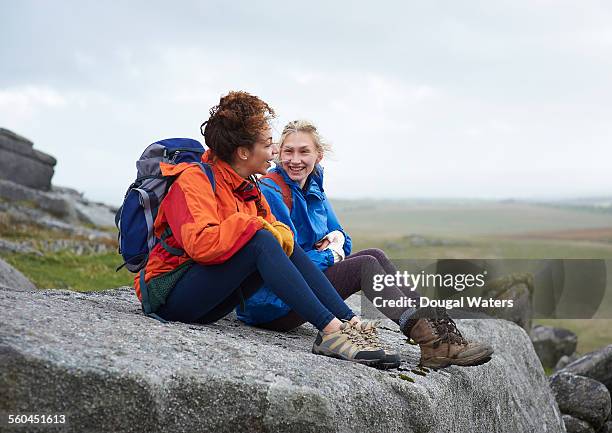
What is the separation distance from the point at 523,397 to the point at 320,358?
13.3 feet

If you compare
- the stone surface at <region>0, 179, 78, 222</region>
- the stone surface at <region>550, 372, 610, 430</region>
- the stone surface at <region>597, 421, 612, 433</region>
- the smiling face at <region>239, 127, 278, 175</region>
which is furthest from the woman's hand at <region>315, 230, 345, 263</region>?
the stone surface at <region>0, 179, 78, 222</region>

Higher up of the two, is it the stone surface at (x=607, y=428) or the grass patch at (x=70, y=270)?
the stone surface at (x=607, y=428)

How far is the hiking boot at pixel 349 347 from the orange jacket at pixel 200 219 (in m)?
1.19

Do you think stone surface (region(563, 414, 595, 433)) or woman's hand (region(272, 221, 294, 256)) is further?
stone surface (region(563, 414, 595, 433))

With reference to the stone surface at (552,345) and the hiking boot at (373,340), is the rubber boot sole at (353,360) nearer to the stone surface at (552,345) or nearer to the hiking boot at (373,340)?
the hiking boot at (373,340)

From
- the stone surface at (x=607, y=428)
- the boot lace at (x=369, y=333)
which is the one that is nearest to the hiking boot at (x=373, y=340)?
the boot lace at (x=369, y=333)

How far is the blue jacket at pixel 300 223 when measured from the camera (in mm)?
7129

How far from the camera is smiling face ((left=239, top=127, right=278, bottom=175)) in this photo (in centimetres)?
638

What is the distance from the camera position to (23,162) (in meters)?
45.7

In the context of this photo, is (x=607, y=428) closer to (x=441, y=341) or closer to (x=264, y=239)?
(x=441, y=341)

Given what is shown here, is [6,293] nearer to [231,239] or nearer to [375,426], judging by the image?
[231,239]

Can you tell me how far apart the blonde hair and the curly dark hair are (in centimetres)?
149

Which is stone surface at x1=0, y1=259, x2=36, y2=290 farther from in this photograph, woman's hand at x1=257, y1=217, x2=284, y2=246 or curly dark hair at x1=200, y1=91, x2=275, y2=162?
woman's hand at x1=257, y1=217, x2=284, y2=246

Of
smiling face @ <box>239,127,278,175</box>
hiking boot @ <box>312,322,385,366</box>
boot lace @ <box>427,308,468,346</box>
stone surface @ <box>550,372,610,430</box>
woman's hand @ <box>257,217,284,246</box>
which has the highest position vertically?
smiling face @ <box>239,127,278,175</box>
